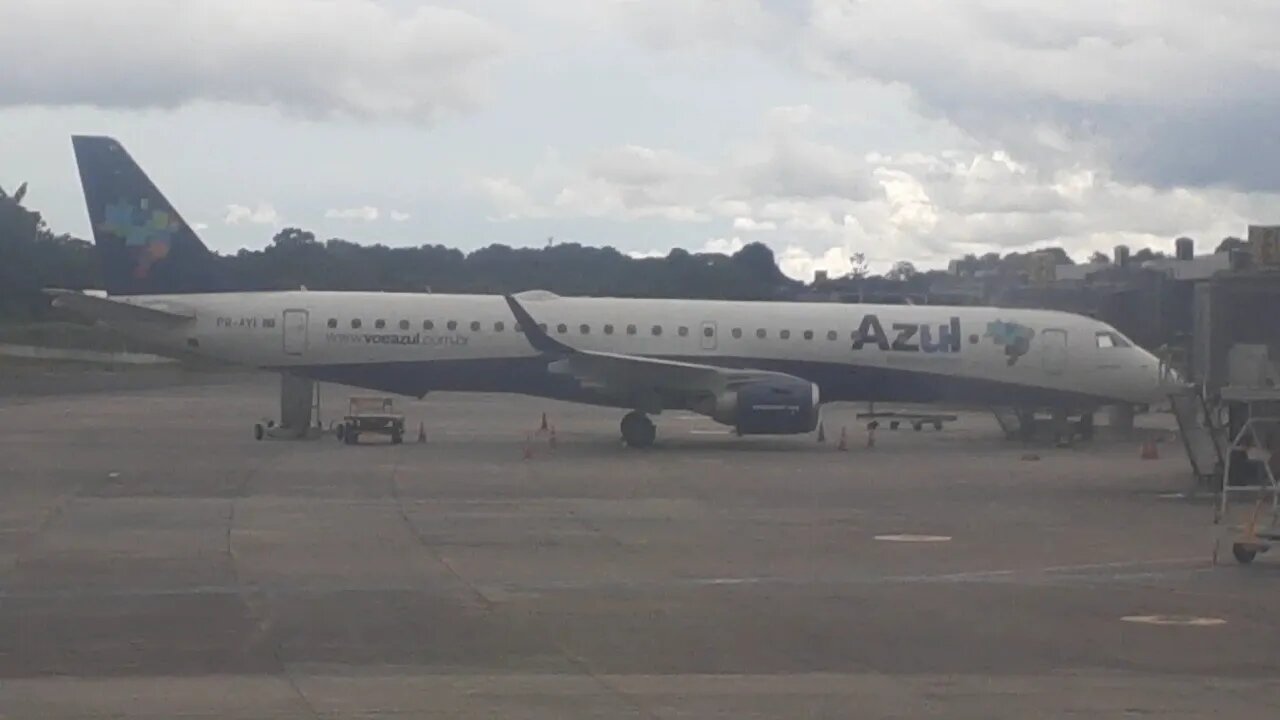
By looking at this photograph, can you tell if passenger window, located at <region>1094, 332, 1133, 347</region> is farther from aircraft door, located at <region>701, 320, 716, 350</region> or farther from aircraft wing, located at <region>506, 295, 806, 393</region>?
aircraft door, located at <region>701, 320, 716, 350</region>

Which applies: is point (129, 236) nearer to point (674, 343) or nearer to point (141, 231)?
point (141, 231)

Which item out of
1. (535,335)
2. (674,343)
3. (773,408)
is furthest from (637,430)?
(773,408)

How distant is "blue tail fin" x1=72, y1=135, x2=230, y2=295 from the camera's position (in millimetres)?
36250

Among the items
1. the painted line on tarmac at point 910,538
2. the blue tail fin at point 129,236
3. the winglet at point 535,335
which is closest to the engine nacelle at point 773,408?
the winglet at point 535,335

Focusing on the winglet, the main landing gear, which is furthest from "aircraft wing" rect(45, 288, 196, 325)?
the main landing gear

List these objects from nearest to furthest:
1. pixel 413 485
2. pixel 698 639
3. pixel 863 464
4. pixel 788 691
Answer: pixel 788 691, pixel 698 639, pixel 413 485, pixel 863 464

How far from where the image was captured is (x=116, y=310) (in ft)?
116

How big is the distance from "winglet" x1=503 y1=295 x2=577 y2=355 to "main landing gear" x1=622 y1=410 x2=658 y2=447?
1.88 metres

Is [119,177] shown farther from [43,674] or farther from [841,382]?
[43,674]

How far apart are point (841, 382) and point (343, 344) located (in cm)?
987

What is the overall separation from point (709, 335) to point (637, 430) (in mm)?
2576

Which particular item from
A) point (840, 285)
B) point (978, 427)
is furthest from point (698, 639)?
point (840, 285)

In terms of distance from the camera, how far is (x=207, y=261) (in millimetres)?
36469

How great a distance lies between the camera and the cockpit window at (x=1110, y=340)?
36312 mm
